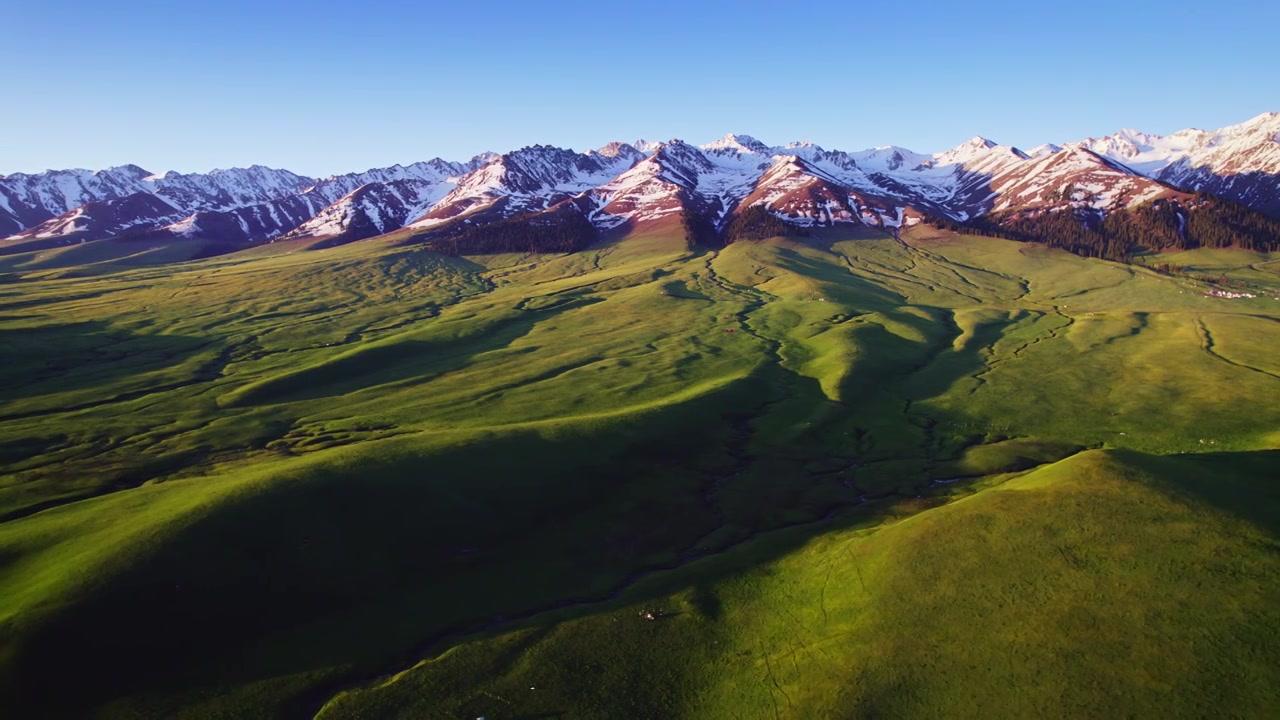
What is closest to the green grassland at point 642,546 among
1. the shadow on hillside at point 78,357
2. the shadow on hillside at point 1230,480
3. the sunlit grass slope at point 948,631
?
the sunlit grass slope at point 948,631

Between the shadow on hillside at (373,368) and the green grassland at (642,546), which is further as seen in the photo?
the shadow on hillside at (373,368)

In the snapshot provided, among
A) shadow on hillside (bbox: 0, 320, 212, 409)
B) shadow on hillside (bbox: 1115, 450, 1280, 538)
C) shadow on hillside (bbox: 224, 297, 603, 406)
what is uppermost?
shadow on hillside (bbox: 1115, 450, 1280, 538)

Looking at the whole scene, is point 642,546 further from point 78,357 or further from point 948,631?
point 78,357

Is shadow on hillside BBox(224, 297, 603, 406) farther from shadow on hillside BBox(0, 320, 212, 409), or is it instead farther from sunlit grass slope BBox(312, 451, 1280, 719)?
sunlit grass slope BBox(312, 451, 1280, 719)

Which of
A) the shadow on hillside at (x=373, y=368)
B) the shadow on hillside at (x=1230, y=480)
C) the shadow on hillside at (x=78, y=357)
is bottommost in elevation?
the shadow on hillside at (x=373, y=368)

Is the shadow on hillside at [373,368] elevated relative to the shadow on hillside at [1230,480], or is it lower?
lower

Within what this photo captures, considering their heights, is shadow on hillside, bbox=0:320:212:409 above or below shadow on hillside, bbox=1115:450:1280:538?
below

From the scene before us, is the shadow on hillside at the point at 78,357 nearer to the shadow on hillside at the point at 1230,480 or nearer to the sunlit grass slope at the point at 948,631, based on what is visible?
the sunlit grass slope at the point at 948,631

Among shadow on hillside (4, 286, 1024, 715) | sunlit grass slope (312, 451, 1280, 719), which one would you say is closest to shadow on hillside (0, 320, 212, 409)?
shadow on hillside (4, 286, 1024, 715)
